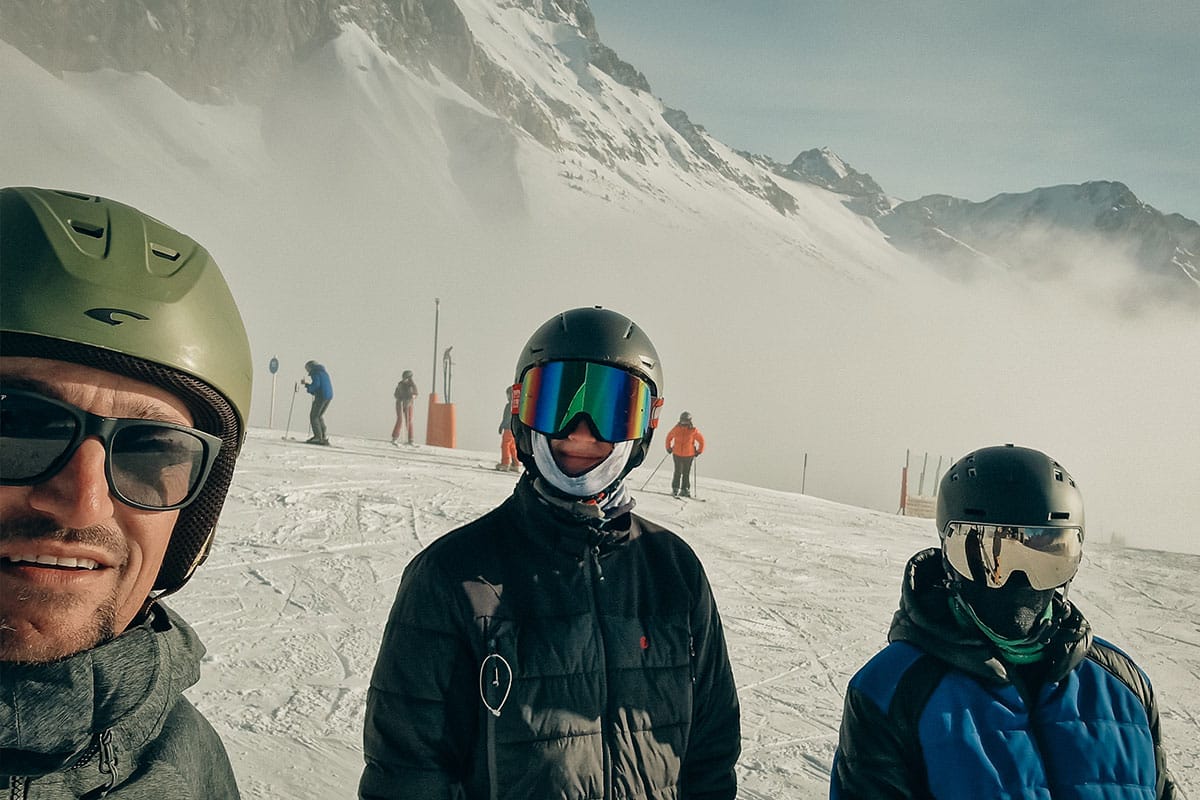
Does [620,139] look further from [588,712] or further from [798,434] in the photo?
[588,712]

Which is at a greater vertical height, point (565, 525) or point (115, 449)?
point (115, 449)

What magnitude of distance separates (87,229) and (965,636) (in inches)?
94.7

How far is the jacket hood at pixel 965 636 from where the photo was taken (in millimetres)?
2201

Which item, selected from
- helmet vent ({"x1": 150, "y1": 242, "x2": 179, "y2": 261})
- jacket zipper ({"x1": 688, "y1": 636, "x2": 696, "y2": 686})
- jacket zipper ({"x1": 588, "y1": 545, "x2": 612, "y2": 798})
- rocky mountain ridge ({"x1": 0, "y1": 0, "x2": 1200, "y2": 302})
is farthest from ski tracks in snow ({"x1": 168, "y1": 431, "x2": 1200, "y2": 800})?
rocky mountain ridge ({"x1": 0, "y1": 0, "x2": 1200, "y2": 302})

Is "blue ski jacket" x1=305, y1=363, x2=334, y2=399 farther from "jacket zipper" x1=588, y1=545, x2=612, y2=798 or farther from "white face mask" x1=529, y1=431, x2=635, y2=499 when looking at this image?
"jacket zipper" x1=588, y1=545, x2=612, y2=798

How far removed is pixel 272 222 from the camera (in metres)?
59.2

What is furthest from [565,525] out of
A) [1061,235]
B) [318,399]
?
[1061,235]

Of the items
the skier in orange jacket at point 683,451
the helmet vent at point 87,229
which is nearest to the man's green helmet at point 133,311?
the helmet vent at point 87,229

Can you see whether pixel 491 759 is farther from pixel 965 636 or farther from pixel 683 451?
pixel 683 451

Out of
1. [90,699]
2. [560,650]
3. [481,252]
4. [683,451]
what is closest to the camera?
[90,699]

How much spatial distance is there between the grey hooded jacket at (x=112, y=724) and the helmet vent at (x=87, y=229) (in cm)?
75

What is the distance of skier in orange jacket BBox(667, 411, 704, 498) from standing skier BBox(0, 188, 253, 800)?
11975mm

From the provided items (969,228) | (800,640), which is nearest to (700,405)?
(800,640)

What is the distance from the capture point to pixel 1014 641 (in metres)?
2.33
